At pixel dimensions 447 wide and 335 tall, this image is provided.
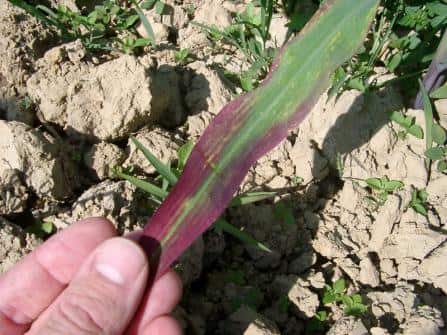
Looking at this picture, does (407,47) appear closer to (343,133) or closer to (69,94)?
(343,133)

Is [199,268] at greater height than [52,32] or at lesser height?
lesser

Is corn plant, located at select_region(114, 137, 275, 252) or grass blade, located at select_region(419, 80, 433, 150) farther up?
grass blade, located at select_region(419, 80, 433, 150)

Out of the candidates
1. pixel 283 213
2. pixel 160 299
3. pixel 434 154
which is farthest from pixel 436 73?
pixel 160 299

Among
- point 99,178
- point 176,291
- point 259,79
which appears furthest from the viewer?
point 259,79

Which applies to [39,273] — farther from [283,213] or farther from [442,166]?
[442,166]

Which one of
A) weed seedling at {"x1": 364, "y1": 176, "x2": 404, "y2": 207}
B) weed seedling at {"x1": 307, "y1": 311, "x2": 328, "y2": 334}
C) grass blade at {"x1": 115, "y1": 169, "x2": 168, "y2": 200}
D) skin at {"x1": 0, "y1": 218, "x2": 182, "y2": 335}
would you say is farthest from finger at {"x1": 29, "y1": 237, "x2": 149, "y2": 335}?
weed seedling at {"x1": 364, "y1": 176, "x2": 404, "y2": 207}

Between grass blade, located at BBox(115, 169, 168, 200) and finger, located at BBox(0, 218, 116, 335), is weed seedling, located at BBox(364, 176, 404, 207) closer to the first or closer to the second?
grass blade, located at BBox(115, 169, 168, 200)

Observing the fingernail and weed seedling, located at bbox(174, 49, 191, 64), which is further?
weed seedling, located at bbox(174, 49, 191, 64)

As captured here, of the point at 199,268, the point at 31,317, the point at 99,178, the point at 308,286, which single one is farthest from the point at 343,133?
the point at 31,317

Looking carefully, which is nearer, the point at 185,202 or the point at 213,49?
the point at 185,202

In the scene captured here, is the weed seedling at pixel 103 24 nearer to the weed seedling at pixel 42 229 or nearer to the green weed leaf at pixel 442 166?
the weed seedling at pixel 42 229
